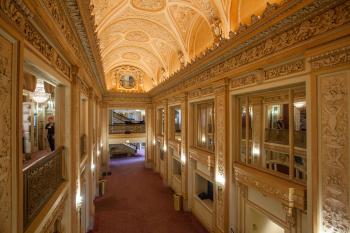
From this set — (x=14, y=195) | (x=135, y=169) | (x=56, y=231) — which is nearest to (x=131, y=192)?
(x=135, y=169)

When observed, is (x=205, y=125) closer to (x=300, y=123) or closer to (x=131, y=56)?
(x=300, y=123)

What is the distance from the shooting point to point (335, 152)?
269 centimetres

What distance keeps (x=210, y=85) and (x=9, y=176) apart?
5.35 m

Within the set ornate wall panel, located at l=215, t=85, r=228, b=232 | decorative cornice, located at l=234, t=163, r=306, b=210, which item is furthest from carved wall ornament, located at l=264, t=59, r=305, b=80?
decorative cornice, located at l=234, t=163, r=306, b=210

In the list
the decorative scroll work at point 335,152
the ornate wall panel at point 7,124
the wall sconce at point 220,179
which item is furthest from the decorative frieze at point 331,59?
the ornate wall panel at point 7,124

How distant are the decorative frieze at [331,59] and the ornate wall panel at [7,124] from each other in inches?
145

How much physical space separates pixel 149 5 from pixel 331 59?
6196 millimetres

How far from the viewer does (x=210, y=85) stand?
614 cm

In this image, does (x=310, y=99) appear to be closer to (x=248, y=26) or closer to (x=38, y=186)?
(x=248, y=26)

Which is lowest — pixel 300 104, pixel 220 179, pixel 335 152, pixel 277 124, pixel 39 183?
pixel 220 179

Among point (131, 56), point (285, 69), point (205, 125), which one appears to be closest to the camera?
point (285, 69)

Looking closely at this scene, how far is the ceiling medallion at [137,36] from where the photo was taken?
30.9 feet

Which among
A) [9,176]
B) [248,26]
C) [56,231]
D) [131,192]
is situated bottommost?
[131,192]

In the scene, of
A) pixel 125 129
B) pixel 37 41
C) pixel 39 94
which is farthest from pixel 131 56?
pixel 37 41
